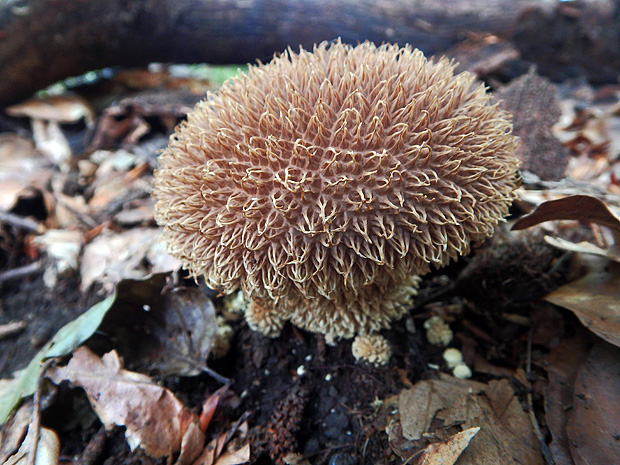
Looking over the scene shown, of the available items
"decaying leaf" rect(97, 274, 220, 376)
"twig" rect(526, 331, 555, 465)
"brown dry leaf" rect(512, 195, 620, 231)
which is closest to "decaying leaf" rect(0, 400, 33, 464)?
"decaying leaf" rect(97, 274, 220, 376)

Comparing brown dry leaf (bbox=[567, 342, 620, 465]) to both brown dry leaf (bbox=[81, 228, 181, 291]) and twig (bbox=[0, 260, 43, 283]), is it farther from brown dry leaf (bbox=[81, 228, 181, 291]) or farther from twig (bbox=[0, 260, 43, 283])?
twig (bbox=[0, 260, 43, 283])

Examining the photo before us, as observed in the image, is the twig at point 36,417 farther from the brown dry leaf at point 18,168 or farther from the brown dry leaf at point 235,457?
the brown dry leaf at point 18,168

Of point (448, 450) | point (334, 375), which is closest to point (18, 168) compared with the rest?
point (334, 375)

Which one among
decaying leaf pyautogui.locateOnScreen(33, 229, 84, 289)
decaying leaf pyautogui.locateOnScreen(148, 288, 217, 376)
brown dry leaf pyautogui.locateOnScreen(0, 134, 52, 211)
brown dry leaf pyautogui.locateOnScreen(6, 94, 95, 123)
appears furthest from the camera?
brown dry leaf pyautogui.locateOnScreen(6, 94, 95, 123)

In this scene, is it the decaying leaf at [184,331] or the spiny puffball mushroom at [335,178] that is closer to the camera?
the spiny puffball mushroom at [335,178]

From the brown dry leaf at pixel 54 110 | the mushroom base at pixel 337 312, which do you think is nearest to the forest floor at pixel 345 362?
the mushroom base at pixel 337 312

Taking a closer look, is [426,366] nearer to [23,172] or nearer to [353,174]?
[353,174]

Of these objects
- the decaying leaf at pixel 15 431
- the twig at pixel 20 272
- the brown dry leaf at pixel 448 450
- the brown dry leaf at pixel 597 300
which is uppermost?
the brown dry leaf at pixel 597 300
